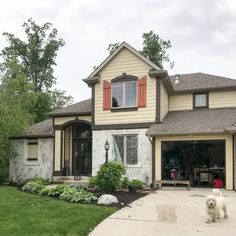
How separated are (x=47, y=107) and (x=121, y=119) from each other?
21.6 meters

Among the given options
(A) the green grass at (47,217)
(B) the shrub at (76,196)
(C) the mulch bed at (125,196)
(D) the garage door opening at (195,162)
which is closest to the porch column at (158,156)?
(D) the garage door opening at (195,162)

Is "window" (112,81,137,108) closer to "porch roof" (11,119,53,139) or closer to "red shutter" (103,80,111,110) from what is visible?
"red shutter" (103,80,111,110)

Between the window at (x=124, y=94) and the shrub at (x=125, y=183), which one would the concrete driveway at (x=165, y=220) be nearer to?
the shrub at (x=125, y=183)

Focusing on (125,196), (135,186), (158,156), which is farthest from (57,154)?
(125,196)

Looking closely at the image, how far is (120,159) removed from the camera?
65.6 ft

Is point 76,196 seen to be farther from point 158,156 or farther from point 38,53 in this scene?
point 38,53

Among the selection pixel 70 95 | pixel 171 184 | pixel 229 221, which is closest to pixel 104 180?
pixel 171 184

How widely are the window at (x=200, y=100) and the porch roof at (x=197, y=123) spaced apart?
0.44m

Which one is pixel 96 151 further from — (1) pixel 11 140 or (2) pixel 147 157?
(1) pixel 11 140

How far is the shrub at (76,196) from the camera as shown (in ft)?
43.4

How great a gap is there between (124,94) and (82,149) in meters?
4.78

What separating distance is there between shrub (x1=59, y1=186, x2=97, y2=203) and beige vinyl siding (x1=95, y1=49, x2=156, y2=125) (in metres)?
6.70

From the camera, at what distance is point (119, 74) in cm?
2062

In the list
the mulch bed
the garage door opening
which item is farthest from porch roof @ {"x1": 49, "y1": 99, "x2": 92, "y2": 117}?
the mulch bed
